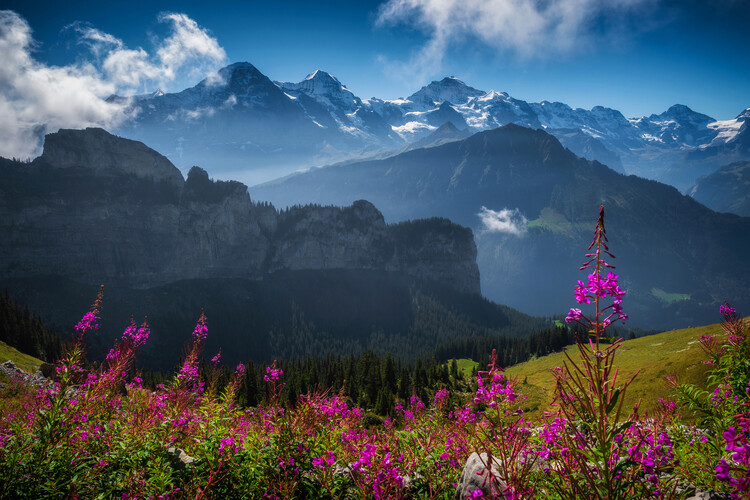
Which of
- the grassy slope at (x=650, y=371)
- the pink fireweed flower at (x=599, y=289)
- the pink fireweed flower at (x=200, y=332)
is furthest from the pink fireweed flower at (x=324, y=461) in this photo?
the pink fireweed flower at (x=599, y=289)

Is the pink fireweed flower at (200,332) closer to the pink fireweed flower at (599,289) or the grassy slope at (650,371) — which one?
the grassy slope at (650,371)

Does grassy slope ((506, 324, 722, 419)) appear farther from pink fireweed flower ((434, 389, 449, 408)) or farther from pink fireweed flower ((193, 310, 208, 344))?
pink fireweed flower ((193, 310, 208, 344))

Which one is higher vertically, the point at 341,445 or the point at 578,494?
the point at 578,494

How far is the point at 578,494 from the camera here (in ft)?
20.2

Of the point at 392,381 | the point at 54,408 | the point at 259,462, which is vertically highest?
the point at 54,408

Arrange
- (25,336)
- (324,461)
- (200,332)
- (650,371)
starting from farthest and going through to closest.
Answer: (25,336)
(650,371)
(200,332)
(324,461)

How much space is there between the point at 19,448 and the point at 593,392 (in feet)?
40.6

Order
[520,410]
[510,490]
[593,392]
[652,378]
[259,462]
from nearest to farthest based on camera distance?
1. [593,392]
2. [510,490]
3. [520,410]
4. [259,462]
5. [652,378]

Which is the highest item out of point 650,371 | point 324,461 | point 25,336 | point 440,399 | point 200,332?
point 200,332

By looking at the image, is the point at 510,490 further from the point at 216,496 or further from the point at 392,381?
the point at 392,381

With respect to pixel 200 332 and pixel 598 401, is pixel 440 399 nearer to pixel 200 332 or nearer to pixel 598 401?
pixel 200 332

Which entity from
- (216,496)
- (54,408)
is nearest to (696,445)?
(216,496)

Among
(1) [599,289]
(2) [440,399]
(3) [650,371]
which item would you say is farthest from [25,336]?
(3) [650,371]

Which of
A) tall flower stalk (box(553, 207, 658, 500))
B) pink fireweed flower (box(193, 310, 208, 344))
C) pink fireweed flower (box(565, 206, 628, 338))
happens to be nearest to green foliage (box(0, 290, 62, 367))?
pink fireweed flower (box(193, 310, 208, 344))
